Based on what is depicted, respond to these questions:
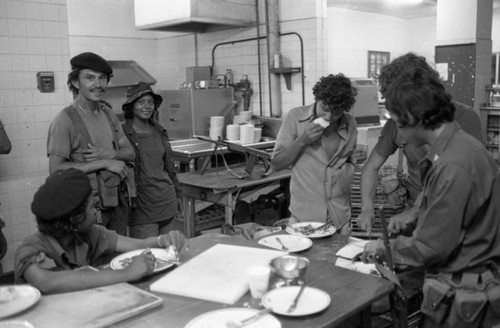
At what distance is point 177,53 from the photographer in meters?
8.28

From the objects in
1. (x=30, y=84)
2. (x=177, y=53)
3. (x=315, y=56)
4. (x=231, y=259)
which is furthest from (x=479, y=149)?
(x=177, y=53)

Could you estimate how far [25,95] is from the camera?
474 centimetres

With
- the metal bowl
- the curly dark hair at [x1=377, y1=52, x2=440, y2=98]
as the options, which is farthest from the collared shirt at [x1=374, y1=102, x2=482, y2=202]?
the metal bowl

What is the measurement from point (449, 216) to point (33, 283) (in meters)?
1.69

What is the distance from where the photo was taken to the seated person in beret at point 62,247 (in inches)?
82.4

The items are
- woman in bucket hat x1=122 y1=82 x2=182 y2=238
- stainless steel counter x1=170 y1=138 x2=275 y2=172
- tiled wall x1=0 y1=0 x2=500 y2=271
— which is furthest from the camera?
stainless steel counter x1=170 y1=138 x2=275 y2=172

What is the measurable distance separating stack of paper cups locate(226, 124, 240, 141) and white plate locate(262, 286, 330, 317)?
4.20 metres

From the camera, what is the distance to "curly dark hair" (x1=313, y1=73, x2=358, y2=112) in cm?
307

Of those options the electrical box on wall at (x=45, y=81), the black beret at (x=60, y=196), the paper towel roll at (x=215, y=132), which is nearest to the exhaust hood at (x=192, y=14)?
the paper towel roll at (x=215, y=132)

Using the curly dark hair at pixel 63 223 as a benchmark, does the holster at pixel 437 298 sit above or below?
below

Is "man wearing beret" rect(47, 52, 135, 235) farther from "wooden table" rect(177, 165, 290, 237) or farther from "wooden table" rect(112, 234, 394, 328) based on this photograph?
"wooden table" rect(177, 165, 290, 237)

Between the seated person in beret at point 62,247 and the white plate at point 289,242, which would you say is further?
the white plate at point 289,242

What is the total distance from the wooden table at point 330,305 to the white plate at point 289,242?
0.54 feet

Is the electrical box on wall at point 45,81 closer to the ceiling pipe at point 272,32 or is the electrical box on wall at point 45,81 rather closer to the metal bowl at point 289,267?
the ceiling pipe at point 272,32
